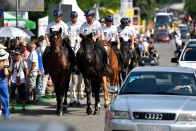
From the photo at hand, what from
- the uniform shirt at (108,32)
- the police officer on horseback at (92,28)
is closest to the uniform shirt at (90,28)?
the police officer on horseback at (92,28)

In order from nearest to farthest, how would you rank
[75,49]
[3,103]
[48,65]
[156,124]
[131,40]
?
[156,124], [3,103], [48,65], [75,49], [131,40]

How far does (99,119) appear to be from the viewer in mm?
17984

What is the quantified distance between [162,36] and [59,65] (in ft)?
283

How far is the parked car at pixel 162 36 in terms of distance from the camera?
104 meters

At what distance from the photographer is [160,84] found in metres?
13.4

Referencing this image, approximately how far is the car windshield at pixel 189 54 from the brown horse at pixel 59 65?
5.54 meters

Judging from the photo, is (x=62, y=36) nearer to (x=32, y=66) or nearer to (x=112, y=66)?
(x=112, y=66)

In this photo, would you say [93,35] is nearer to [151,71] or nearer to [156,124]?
[151,71]

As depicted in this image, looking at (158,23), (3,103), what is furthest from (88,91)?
(158,23)

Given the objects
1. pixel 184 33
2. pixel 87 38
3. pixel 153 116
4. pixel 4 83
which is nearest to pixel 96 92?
pixel 87 38

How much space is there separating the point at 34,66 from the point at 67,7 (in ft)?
25.6

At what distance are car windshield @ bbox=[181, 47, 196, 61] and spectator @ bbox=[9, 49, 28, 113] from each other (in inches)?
225

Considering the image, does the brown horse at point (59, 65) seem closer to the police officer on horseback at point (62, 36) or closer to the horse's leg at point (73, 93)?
the police officer on horseback at point (62, 36)

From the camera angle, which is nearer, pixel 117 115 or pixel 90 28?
pixel 117 115
